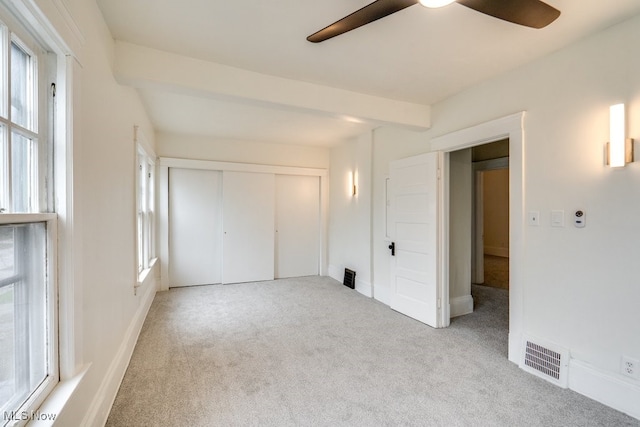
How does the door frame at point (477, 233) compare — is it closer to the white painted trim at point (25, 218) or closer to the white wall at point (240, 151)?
the white wall at point (240, 151)

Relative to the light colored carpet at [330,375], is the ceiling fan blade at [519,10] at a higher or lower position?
higher

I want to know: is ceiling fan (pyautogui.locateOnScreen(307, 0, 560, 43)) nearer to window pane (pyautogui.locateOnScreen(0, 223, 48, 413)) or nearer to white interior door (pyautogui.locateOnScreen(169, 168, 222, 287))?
window pane (pyautogui.locateOnScreen(0, 223, 48, 413))

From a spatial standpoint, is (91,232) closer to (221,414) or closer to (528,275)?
(221,414)

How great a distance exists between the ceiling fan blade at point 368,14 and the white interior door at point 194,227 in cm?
390

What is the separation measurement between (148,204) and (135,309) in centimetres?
179

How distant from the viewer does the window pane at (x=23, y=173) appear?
3.57 ft

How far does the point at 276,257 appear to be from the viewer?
5.46 m

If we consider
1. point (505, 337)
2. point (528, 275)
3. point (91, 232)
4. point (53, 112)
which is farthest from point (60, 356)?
point (505, 337)

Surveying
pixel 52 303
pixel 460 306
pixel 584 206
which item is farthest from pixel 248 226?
pixel 584 206

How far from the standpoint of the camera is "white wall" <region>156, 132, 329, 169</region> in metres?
4.71

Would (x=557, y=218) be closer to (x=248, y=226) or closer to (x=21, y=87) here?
(x=21, y=87)

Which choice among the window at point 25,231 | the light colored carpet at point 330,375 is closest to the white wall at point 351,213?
the light colored carpet at point 330,375

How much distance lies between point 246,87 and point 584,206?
2.74 meters

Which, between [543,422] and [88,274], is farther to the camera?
[543,422]
